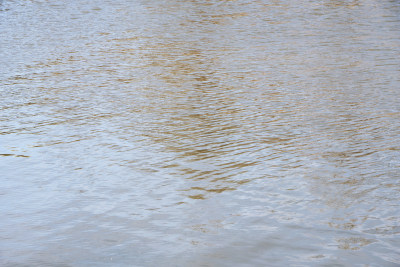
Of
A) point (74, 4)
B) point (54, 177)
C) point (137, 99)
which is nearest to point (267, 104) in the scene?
point (137, 99)

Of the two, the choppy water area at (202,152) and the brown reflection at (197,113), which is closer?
the choppy water area at (202,152)

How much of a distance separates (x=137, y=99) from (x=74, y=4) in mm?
10406

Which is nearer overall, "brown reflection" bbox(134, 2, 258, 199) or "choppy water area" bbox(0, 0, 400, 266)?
"choppy water area" bbox(0, 0, 400, 266)

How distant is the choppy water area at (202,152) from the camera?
11.1 feet

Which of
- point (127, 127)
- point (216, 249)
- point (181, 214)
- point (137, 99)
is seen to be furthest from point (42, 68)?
point (216, 249)

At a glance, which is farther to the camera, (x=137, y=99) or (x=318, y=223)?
(x=137, y=99)

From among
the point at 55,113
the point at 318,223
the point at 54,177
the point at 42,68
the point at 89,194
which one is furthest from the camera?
the point at 42,68

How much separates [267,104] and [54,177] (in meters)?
2.61

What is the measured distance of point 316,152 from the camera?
479cm

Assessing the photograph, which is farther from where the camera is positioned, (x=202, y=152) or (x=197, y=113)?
(x=197, y=113)

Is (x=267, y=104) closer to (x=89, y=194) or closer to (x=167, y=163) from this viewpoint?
(x=167, y=163)

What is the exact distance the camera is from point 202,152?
Result: 16.0 ft

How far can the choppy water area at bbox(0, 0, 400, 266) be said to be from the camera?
11.1ft

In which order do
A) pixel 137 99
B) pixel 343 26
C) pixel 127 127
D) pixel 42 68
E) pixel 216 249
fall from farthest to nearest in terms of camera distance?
1. pixel 343 26
2. pixel 42 68
3. pixel 137 99
4. pixel 127 127
5. pixel 216 249
